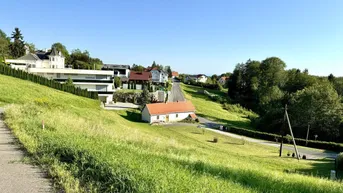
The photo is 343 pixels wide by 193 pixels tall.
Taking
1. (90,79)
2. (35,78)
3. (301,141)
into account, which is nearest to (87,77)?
(90,79)

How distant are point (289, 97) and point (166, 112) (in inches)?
1313

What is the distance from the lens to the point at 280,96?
67562 millimetres

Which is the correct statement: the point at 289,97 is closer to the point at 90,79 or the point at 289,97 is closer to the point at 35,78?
the point at 90,79

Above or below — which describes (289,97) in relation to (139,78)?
below

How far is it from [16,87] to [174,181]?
33.0 meters

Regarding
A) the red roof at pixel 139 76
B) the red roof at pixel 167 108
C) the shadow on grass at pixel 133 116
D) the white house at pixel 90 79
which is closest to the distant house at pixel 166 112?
the red roof at pixel 167 108

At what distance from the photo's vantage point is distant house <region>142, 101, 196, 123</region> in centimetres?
4362

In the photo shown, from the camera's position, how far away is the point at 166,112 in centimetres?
4609

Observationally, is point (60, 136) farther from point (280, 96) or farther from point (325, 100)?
point (280, 96)

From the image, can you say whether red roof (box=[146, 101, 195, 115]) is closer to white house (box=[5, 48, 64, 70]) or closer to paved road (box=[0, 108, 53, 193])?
white house (box=[5, 48, 64, 70])

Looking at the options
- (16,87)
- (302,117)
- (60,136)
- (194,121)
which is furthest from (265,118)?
(60,136)

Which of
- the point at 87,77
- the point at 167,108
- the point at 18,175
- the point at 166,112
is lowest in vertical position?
the point at 166,112

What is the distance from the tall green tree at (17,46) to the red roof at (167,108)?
60.2 metres

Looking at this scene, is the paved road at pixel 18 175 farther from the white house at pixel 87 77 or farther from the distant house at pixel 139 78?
the distant house at pixel 139 78
